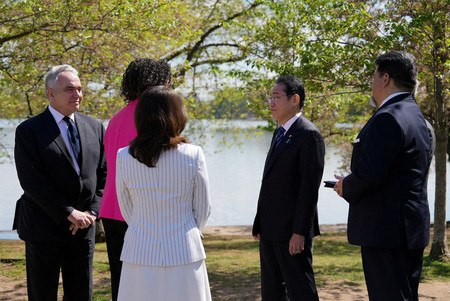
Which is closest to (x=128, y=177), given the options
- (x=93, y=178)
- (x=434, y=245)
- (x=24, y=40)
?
(x=93, y=178)

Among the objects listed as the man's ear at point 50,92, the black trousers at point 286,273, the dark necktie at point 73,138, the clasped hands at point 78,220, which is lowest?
the black trousers at point 286,273

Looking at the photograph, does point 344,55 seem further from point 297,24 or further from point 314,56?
point 297,24

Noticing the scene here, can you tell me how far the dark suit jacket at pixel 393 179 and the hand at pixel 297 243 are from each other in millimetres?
654

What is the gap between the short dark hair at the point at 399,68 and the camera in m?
3.38

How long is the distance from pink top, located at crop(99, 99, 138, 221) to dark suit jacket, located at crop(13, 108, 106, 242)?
0.48m

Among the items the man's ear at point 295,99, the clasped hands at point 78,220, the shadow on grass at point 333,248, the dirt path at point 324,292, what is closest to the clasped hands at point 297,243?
the man's ear at point 295,99

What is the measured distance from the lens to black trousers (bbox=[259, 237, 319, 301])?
398 centimetres

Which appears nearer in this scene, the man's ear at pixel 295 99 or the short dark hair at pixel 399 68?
the short dark hair at pixel 399 68

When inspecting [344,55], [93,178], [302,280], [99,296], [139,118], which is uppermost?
[344,55]

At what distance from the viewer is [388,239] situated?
3262mm

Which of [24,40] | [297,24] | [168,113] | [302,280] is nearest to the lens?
[168,113]

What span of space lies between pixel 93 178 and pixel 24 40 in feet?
21.6

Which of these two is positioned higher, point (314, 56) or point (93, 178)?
point (314, 56)

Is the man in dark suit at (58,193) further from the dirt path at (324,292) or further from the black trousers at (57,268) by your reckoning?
the dirt path at (324,292)
